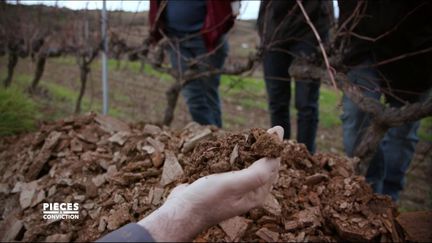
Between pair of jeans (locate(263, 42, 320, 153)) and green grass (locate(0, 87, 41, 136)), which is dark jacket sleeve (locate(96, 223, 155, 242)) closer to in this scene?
pair of jeans (locate(263, 42, 320, 153))

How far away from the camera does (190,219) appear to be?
3.82 feet

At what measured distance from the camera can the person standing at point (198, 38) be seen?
2.98 m

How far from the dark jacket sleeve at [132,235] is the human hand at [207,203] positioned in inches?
1.2

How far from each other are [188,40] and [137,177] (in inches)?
68.8

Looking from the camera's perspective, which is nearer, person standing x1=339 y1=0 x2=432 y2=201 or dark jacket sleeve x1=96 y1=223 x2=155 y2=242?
dark jacket sleeve x1=96 y1=223 x2=155 y2=242

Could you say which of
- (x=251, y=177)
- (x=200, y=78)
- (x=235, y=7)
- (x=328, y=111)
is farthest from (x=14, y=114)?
(x=328, y=111)

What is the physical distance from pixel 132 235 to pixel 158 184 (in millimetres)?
691

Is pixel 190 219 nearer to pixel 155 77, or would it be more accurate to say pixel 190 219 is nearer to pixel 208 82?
pixel 208 82

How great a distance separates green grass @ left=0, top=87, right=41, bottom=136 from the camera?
2.71 metres

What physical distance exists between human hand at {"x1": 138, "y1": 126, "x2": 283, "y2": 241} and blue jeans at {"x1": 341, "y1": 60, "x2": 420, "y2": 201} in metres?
1.30

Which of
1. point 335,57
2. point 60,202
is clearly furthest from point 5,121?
point 335,57

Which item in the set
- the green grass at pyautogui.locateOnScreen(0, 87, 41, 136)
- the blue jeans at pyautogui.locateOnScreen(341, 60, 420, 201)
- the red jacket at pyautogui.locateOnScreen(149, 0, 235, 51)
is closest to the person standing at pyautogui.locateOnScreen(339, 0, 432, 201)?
the blue jeans at pyautogui.locateOnScreen(341, 60, 420, 201)

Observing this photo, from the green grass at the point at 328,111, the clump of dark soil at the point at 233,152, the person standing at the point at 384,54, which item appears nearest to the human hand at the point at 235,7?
the person standing at the point at 384,54

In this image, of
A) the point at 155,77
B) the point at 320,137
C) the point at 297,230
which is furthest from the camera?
the point at 155,77
